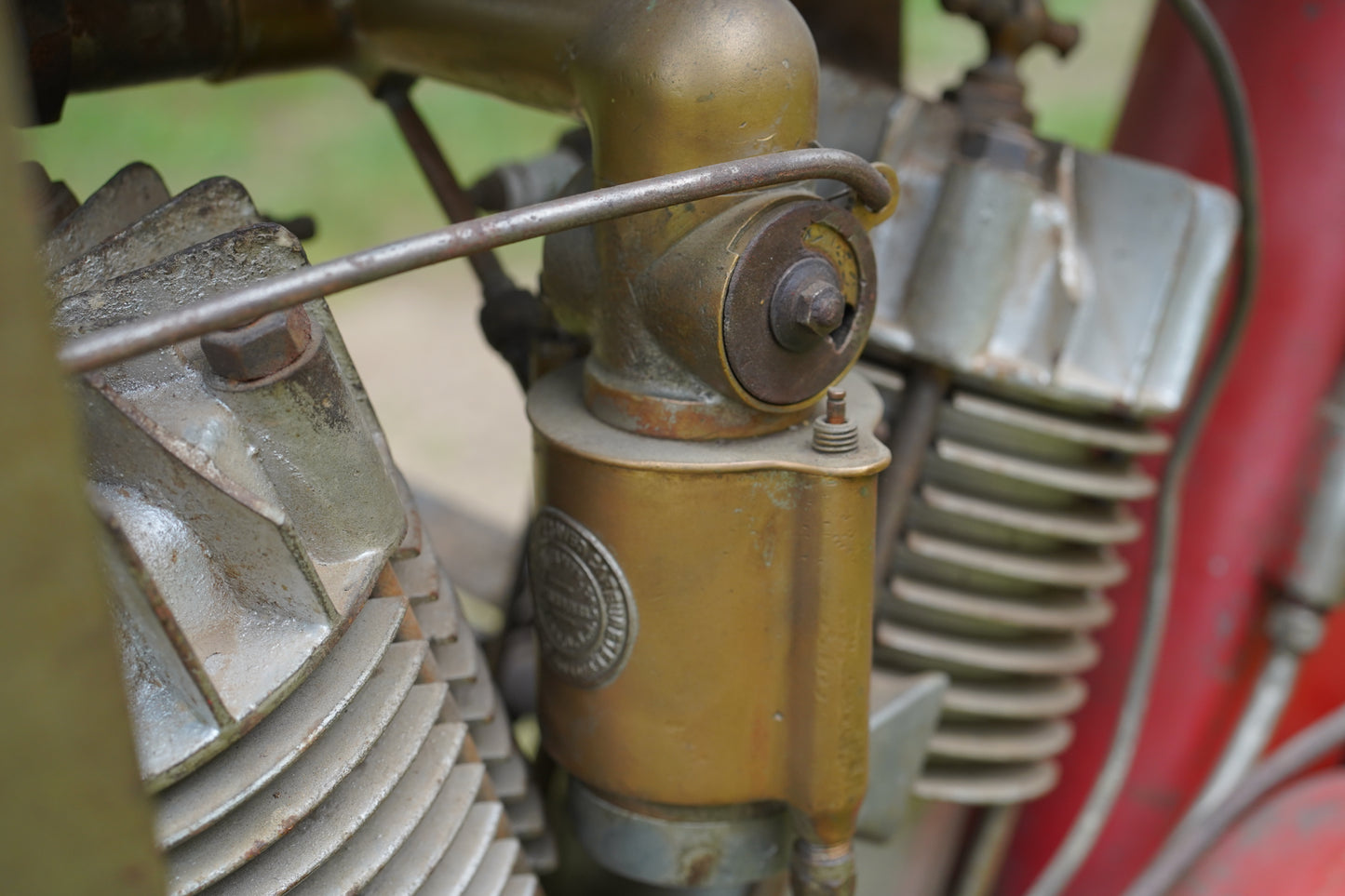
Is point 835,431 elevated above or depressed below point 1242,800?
above

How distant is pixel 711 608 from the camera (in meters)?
0.65

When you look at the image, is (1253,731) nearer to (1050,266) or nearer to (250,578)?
(1050,266)

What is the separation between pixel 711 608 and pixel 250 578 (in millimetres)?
239

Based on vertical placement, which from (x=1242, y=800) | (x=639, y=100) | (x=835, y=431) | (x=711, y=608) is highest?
(x=639, y=100)

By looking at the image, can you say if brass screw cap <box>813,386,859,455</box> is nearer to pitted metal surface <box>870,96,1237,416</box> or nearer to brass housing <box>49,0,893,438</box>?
brass housing <box>49,0,893,438</box>

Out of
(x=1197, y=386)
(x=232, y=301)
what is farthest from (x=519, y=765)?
(x=1197, y=386)

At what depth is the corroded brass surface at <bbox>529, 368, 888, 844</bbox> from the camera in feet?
2.06

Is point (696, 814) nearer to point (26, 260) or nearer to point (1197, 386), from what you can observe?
point (26, 260)

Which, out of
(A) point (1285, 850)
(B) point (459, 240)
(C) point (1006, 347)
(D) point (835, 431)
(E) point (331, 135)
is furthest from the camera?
(E) point (331, 135)

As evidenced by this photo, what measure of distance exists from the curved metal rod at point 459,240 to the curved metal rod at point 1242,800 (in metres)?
0.70

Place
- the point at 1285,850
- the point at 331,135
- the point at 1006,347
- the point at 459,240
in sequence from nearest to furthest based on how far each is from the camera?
the point at 459,240 < the point at 1006,347 < the point at 1285,850 < the point at 331,135

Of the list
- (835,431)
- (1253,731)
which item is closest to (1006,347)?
(835,431)

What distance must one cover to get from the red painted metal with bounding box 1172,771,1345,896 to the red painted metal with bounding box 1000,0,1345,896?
0.03 m

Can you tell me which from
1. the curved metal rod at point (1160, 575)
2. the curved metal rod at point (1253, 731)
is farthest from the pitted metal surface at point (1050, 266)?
the curved metal rod at point (1253, 731)
